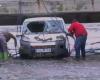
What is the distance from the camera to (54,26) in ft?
76.7

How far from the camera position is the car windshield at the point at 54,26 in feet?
75.7

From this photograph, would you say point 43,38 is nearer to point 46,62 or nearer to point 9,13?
point 46,62

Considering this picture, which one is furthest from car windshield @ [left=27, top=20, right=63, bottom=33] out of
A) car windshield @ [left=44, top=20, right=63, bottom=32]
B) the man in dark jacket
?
the man in dark jacket

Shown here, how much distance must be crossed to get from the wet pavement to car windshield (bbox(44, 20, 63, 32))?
4.82 feet

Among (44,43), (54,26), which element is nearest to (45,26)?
(54,26)

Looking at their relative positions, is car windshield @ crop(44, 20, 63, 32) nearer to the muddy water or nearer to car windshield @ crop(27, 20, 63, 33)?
car windshield @ crop(27, 20, 63, 33)

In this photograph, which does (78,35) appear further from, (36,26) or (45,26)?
(36,26)

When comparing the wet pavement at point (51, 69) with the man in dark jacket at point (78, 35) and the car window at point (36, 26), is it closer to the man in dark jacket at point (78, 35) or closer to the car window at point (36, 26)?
the man in dark jacket at point (78, 35)

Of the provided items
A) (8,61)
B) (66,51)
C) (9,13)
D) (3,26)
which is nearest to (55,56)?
(66,51)

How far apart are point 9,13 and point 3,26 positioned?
3.11 meters

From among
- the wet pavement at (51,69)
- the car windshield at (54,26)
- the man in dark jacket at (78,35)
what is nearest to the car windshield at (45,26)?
the car windshield at (54,26)

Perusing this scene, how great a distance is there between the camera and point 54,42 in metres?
21.8

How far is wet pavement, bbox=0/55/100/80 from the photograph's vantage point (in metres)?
16.9

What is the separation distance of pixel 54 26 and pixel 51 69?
470 centimetres
